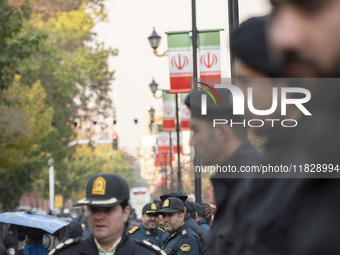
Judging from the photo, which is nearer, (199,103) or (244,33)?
(244,33)

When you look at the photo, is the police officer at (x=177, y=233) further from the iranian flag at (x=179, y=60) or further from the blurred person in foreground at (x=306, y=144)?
the iranian flag at (x=179, y=60)

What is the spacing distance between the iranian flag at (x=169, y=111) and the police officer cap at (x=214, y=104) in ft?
100

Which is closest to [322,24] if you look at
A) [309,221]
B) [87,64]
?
[309,221]

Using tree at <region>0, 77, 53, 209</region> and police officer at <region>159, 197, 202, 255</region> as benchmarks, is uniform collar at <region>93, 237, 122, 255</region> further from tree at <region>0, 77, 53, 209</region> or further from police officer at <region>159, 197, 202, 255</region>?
tree at <region>0, 77, 53, 209</region>

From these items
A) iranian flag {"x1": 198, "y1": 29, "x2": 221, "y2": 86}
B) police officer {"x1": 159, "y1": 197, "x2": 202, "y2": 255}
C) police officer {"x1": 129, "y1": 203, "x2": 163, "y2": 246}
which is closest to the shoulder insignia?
police officer {"x1": 159, "y1": 197, "x2": 202, "y2": 255}

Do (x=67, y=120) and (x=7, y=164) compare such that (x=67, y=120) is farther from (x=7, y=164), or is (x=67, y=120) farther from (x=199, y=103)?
(x=199, y=103)

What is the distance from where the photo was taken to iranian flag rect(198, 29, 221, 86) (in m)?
20.9

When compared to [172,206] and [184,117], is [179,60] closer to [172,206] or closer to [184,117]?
[184,117]

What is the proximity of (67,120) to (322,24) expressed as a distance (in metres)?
58.7

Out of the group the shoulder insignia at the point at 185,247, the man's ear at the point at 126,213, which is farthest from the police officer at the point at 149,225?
the man's ear at the point at 126,213

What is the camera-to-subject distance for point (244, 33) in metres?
1.85

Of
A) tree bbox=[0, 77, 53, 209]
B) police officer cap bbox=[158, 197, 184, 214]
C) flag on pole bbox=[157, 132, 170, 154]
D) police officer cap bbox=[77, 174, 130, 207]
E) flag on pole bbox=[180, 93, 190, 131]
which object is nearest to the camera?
police officer cap bbox=[77, 174, 130, 207]

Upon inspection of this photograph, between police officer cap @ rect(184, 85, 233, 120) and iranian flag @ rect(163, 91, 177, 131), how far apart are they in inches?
1204

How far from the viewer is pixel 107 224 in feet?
18.3
